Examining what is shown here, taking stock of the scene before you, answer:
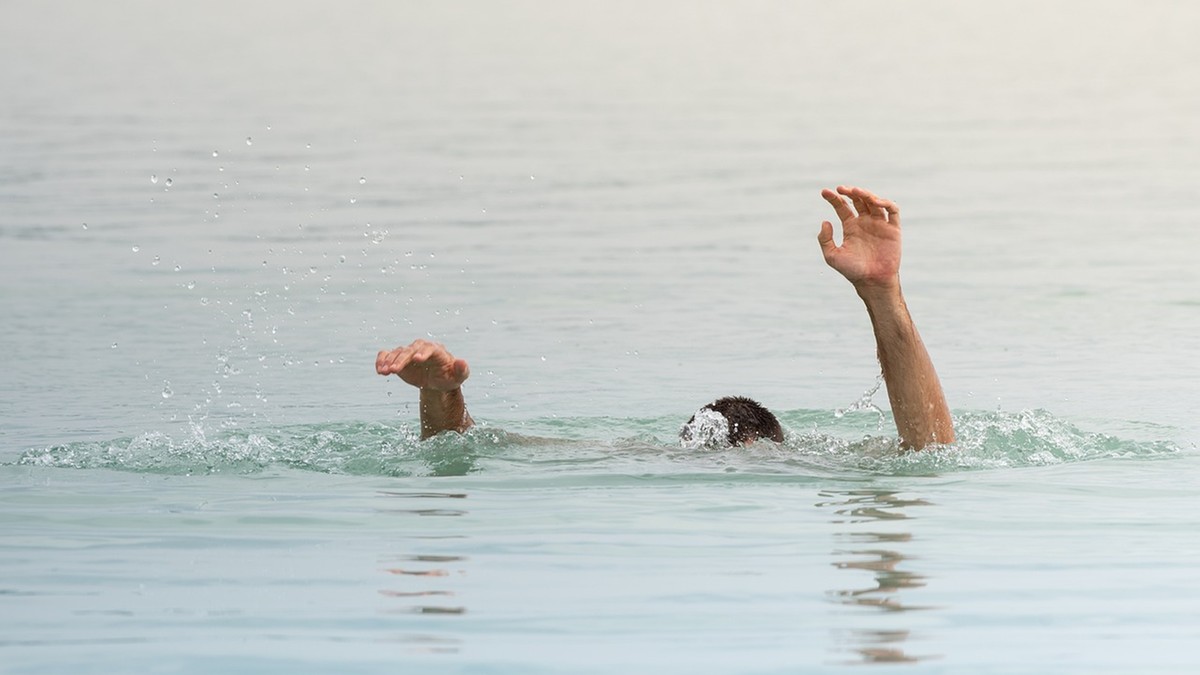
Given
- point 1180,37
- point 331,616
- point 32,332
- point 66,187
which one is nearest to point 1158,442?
point 331,616

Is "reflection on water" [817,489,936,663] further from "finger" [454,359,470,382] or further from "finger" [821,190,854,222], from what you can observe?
"finger" [454,359,470,382]

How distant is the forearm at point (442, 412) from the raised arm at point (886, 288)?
2214mm

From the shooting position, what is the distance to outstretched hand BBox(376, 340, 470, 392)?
9172 millimetres

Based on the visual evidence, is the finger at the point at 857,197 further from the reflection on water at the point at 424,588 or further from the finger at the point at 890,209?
the reflection on water at the point at 424,588

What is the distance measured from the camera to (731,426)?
10102mm

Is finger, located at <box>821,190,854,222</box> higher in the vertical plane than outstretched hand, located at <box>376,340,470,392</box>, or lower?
higher

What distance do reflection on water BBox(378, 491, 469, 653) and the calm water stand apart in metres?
0.03

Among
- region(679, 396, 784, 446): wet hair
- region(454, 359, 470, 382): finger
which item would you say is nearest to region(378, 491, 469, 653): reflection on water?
region(454, 359, 470, 382): finger

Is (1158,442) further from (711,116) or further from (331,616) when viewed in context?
(711,116)

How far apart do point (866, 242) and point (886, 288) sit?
0.77ft

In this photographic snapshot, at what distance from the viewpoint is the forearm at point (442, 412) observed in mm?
10242

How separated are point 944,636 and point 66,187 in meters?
18.9

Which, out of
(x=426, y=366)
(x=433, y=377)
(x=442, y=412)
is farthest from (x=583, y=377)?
(x=426, y=366)

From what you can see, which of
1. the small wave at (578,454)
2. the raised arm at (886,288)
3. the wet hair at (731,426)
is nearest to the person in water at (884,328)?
the raised arm at (886,288)
